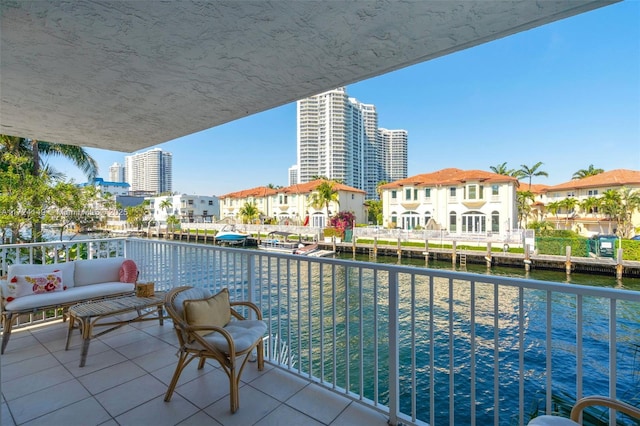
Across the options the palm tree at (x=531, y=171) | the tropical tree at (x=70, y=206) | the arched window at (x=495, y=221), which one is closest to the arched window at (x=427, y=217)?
the arched window at (x=495, y=221)

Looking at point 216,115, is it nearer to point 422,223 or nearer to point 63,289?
point 63,289

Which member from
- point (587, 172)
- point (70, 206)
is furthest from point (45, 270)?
point (587, 172)

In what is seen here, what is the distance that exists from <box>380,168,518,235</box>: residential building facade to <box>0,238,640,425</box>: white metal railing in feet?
39.9

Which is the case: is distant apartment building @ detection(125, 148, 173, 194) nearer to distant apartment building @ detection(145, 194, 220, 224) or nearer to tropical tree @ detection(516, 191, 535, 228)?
distant apartment building @ detection(145, 194, 220, 224)

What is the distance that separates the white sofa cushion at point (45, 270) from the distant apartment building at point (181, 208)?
40.4m

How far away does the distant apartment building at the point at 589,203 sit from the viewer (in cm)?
2247

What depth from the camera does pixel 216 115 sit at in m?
3.13

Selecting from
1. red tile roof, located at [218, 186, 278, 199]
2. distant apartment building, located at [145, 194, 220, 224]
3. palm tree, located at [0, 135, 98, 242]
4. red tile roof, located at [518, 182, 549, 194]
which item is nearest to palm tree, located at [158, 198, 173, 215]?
distant apartment building, located at [145, 194, 220, 224]

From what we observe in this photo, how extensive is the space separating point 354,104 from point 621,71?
131 ft

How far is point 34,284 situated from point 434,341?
5.18 m

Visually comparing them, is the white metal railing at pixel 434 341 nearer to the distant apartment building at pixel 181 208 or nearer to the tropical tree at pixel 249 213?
the tropical tree at pixel 249 213

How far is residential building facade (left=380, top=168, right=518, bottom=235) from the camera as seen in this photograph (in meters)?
21.0

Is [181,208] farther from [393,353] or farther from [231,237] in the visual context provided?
[393,353]

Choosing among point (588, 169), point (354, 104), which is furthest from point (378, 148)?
point (588, 169)
